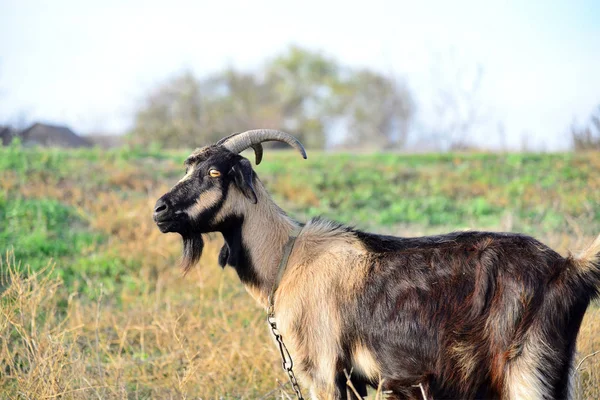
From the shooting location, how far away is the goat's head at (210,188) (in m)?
4.71

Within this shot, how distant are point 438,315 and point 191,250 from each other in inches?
78.8

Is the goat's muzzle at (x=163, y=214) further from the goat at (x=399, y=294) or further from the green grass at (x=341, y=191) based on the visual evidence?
the green grass at (x=341, y=191)

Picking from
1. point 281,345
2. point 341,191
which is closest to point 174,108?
point 341,191

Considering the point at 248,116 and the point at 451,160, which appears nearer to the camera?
the point at 451,160

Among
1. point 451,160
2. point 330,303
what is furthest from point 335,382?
point 451,160

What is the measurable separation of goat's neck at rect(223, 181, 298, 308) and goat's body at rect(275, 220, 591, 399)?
0.28 m

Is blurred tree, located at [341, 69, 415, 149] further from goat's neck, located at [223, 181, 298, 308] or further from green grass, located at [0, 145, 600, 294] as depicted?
goat's neck, located at [223, 181, 298, 308]

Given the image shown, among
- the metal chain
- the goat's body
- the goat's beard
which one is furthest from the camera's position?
the goat's beard

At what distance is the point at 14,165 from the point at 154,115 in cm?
1906

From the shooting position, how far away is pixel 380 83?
44.7 metres

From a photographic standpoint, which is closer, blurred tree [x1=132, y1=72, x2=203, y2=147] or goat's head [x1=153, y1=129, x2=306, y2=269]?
goat's head [x1=153, y1=129, x2=306, y2=269]

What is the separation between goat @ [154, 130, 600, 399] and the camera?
12.7 feet

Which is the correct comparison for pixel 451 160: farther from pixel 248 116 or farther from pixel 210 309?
pixel 248 116

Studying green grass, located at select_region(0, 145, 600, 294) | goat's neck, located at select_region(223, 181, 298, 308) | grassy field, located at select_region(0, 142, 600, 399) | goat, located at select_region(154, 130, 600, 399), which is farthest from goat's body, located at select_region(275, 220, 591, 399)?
green grass, located at select_region(0, 145, 600, 294)
